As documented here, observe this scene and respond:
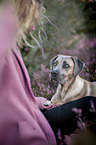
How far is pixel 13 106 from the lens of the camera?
736 mm

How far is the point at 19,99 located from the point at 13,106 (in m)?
0.05

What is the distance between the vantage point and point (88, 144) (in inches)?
26.3

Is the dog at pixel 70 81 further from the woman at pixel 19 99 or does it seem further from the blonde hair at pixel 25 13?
the blonde hair at pixel 25 13

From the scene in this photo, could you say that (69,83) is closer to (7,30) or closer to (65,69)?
(65,69)

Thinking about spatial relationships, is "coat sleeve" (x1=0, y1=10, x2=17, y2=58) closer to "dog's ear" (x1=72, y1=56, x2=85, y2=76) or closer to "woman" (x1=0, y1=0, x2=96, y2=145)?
"woman" (x1=0, y1=0, x2=96, y2=145)

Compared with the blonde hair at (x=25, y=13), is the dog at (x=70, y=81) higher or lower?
lower

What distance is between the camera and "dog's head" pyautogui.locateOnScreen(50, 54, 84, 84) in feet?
3.29

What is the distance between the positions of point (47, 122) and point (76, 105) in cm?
21

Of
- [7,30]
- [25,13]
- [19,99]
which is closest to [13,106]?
[19,99]

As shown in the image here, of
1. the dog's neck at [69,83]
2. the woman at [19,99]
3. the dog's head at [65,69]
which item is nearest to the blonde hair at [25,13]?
the woman at [19,99]

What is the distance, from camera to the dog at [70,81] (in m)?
1.00

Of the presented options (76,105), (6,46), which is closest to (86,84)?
(76,105)

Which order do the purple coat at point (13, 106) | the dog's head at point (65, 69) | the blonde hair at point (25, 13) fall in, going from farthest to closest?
1. the dog's head at point (65, 69)
2. the blonde hair at point (25, 13)
3. the purple coat at point (13, 106)

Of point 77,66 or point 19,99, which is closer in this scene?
point 19,99
